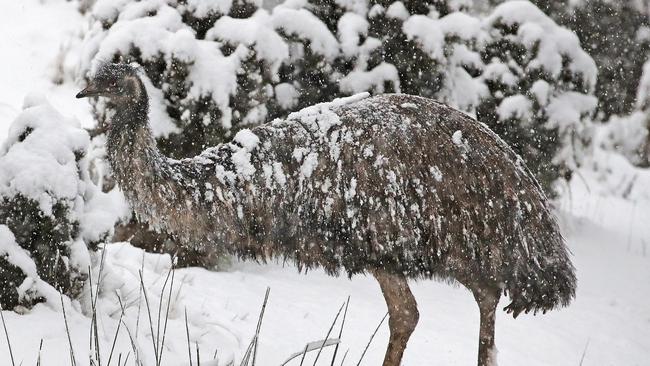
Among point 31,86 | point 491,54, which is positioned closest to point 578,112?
point 491,54

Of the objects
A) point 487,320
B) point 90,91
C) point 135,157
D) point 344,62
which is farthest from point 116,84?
point 344,62

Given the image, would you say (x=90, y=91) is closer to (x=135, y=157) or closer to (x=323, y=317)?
(x=135, y=157)

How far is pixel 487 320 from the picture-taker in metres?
3.73

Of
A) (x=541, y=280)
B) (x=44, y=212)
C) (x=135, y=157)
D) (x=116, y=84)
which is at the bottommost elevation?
(x=44, y=212)

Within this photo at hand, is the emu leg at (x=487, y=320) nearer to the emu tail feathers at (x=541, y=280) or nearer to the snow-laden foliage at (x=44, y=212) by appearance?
the emu tail feathers at (x=541, y=280)

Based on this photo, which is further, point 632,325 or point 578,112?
point 578,112

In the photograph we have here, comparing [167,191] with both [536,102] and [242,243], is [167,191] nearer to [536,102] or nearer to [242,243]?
[242,243]

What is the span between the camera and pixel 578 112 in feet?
22.6

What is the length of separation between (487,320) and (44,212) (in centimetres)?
207

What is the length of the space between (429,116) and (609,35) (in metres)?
4.96

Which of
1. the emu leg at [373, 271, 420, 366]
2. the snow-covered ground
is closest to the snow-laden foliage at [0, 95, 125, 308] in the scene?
the snow-covered ground

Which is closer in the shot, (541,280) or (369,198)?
(369,198)

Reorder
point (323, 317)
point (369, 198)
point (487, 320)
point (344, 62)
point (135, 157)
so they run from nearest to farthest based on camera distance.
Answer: point (369, 198) → point (135, 157) → point (487, 320) → point (323, 317) → point (344, 62)

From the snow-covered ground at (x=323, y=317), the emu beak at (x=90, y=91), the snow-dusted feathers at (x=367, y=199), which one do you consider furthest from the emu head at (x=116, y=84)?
the snow-covered ground at (x=323, y=317)
